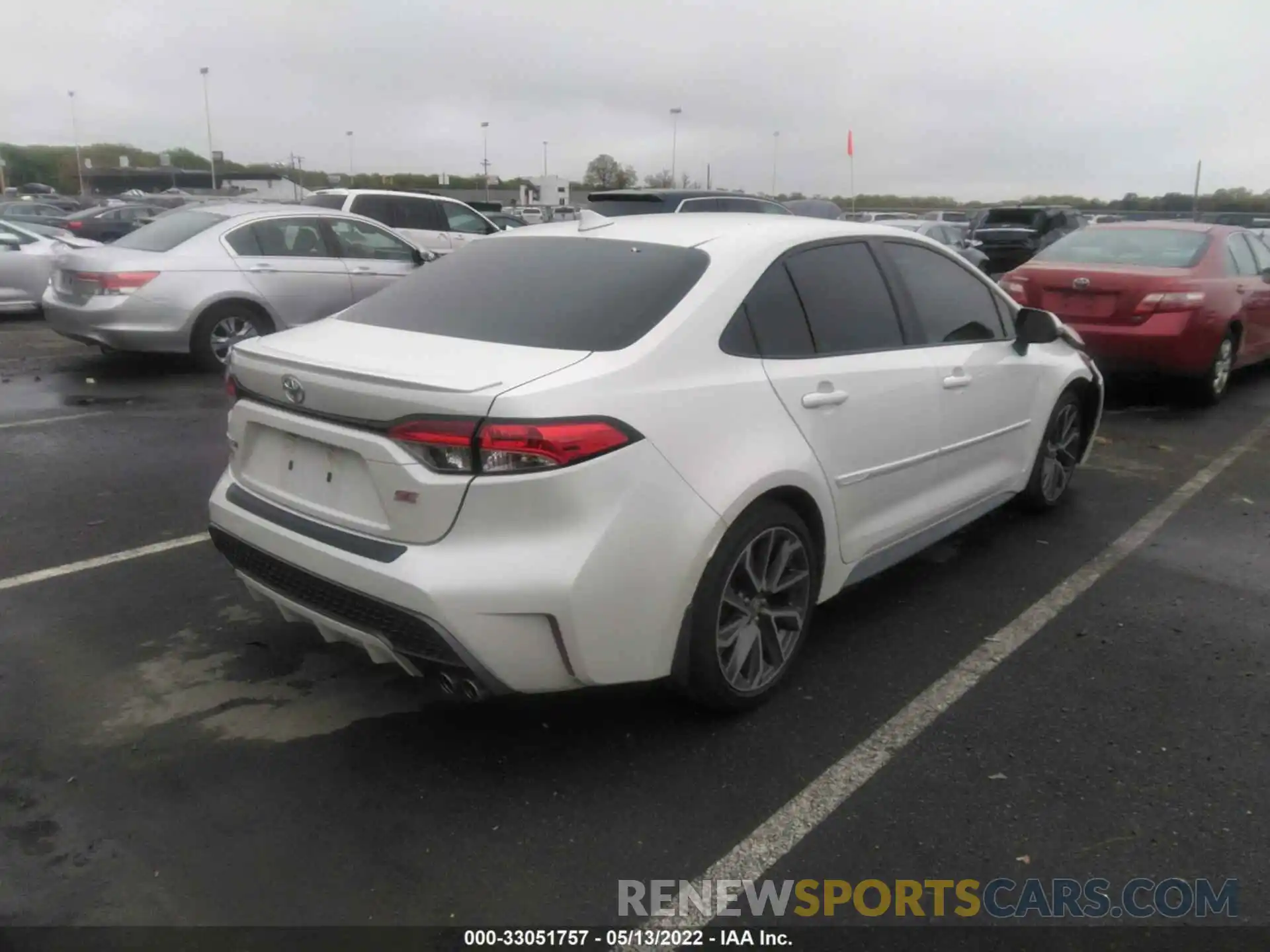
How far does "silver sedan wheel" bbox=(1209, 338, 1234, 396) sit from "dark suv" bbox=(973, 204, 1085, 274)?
39.5ft

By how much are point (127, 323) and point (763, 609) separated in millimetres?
7298

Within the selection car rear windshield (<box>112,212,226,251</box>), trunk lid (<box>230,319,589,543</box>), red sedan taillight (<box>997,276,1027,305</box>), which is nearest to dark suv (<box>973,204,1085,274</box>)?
red sedan taillight (<box>997,276,1027,305</box>)

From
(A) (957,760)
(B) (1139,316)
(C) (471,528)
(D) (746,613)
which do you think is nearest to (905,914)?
(A) (957,760)

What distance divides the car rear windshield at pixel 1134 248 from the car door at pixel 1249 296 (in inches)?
16.8

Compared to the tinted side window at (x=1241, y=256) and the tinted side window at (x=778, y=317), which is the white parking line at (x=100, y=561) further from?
the tinted side window at (x=1241, y=256)

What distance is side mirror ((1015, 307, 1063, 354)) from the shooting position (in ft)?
16.1

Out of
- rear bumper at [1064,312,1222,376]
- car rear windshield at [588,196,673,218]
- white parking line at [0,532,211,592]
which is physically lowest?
white parking line at [0,532,211,592]

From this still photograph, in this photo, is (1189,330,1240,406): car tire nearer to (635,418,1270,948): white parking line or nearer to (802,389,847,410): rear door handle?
(635,418,1270,948): white parking line

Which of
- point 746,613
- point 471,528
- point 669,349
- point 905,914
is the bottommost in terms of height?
point 905,914

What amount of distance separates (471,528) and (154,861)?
121cm

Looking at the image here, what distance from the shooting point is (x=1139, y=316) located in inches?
325

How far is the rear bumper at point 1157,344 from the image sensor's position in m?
8.23

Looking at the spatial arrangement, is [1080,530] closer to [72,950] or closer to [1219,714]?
[1219,714]

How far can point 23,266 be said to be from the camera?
12.7m
